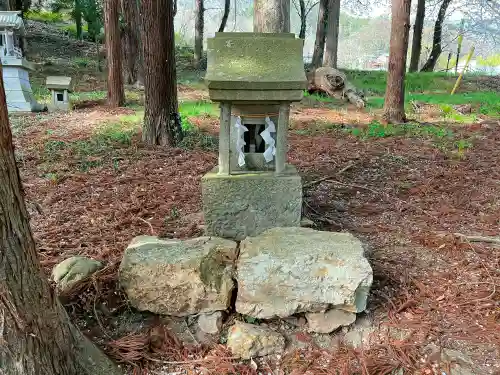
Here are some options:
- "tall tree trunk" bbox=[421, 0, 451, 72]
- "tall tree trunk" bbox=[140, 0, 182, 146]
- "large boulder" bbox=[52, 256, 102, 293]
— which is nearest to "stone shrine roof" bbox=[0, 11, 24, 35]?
"tall tree trunk" bbox=[140, 0, 182, 146]

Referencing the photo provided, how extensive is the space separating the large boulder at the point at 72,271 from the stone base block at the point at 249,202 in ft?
3.40

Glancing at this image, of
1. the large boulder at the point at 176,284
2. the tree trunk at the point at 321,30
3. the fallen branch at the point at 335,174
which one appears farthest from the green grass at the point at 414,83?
the large boulder at the point at 176,284

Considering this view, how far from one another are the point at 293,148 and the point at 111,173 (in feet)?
9.40

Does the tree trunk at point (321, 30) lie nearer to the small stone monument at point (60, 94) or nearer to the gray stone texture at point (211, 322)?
the small stone monument at point (60, 94)

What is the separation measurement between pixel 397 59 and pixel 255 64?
17.9 feet

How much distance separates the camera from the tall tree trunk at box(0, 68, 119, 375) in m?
1.88

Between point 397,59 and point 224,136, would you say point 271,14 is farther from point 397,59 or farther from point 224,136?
point 397,59

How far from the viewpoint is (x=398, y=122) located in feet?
27.6

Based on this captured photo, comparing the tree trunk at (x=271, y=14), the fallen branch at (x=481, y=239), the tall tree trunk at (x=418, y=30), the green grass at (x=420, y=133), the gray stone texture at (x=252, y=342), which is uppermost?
the tall tree trunk at (x=418, y=30)

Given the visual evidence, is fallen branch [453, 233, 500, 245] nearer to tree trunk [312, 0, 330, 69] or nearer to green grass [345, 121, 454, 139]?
green grass [345, 121, 454, 139]

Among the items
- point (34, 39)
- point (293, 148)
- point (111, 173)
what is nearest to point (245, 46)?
point (111, 173)

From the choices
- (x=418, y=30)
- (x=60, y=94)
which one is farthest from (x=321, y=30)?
(x=60, y=94)

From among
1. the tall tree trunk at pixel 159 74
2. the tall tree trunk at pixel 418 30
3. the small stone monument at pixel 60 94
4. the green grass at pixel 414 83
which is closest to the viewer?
the tall tree trunk at pixel 159 74

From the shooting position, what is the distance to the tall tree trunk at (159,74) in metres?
6.47
